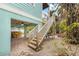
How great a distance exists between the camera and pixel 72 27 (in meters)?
2.90

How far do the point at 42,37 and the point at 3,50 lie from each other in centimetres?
52

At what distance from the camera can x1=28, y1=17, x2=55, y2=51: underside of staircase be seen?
9.53 ft

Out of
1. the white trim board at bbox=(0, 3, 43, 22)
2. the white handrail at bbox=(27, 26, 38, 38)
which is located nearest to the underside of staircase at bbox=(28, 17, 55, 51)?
the white handrail at bbox=(27, 26, 38, 38)

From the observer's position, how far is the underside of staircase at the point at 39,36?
2906mm

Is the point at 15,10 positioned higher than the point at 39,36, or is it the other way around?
the point at 15,10

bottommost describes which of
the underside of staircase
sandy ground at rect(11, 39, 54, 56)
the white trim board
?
sandy ground at rect(11, 39, 54, 56)

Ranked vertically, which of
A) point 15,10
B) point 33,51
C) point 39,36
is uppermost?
point 15,10

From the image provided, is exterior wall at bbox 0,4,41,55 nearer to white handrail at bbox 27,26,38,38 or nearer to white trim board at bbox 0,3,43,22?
white trim board at bbox 0,3,43,22

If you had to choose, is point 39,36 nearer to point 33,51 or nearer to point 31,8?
point 33,51

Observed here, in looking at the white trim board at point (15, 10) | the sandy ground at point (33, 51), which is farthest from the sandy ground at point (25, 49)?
the white trim board at point (15, 10)

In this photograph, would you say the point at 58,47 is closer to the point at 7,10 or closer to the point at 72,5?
the point at 72,5

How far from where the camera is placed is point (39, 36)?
2922 millimetres

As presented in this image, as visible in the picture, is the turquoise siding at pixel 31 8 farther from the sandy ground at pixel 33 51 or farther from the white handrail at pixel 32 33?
the sandy ground at pixel 33 51

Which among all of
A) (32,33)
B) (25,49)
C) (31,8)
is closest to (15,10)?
(31,8)
